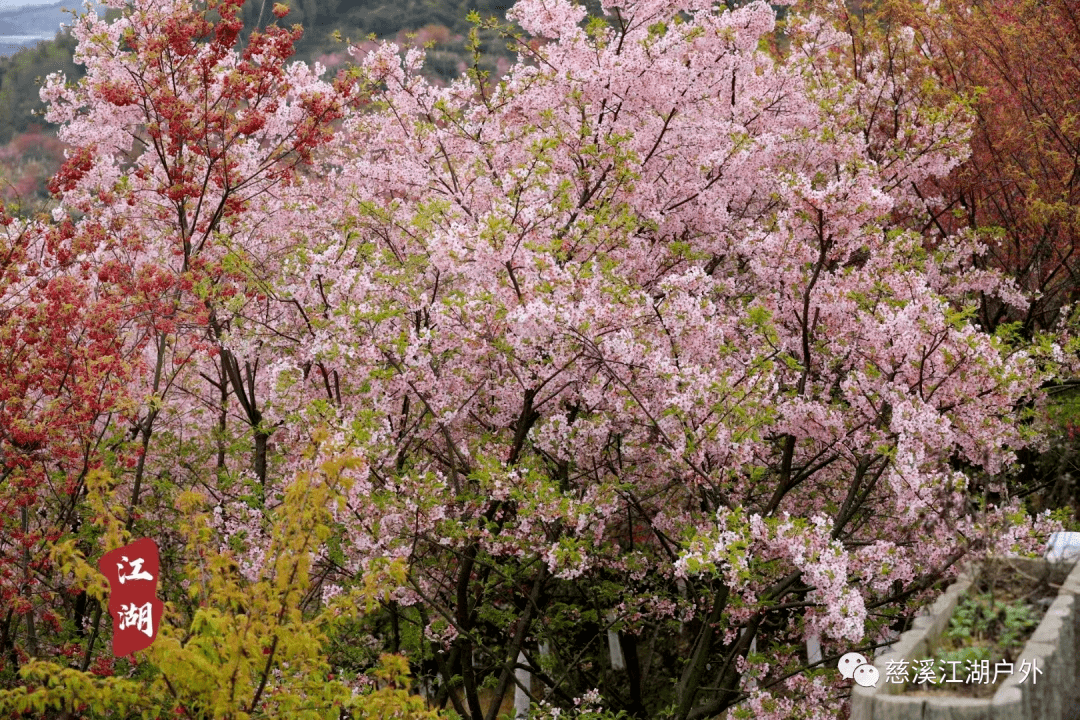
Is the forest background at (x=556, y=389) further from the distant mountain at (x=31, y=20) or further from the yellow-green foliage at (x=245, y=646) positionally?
the distant mountain at (x=31, y=20)

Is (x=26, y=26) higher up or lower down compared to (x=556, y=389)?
higher up

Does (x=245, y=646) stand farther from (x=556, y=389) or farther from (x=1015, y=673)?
(x=556, y=389)

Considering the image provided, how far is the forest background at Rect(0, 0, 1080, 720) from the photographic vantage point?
7.46 meters

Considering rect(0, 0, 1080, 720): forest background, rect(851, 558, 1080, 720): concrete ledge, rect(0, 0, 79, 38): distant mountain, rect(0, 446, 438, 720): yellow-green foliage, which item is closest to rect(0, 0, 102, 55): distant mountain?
rect(0, 0, 79, 38): distant mountain

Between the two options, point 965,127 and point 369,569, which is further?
point 965,127

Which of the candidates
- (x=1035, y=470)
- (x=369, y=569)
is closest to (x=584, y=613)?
(x=369, y=569)

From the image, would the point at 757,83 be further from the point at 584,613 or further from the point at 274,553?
the point at 274,553

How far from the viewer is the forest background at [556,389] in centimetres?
746

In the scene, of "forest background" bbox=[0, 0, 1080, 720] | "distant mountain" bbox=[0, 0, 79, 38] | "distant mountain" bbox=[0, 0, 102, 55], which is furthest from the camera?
"distant mountain" bbox=[0, 0, 79, 38]

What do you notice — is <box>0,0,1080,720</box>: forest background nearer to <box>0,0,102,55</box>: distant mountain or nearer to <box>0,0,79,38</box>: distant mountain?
<box>0,0,102,55</box>: distant mountain

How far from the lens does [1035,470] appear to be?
1278cm

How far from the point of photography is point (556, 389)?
8.95 metres

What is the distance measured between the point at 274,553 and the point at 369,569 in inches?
76.8

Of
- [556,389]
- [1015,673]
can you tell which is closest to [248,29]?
[556,389]
